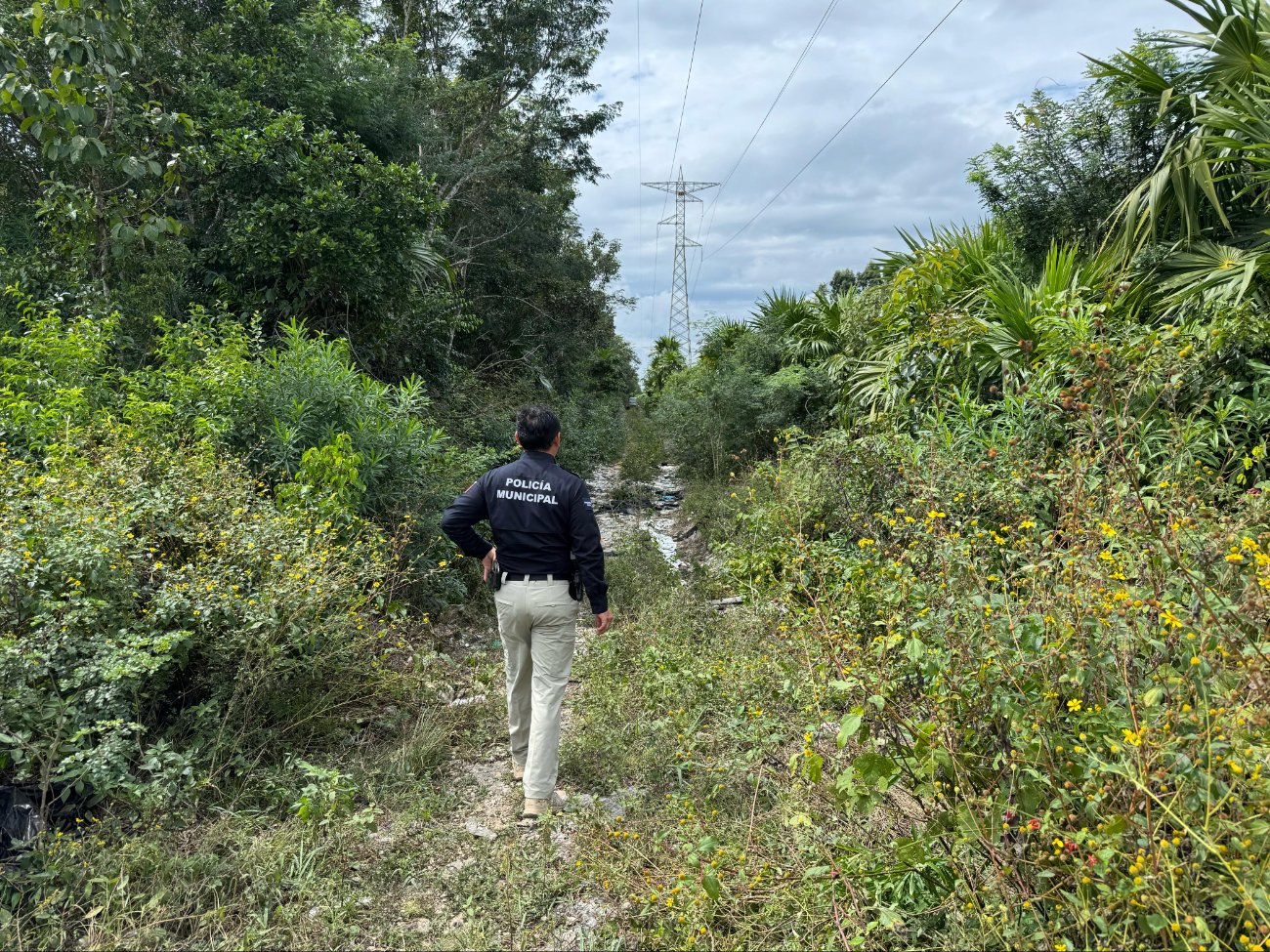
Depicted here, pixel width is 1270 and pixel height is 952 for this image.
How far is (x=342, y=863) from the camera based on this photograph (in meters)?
3.24

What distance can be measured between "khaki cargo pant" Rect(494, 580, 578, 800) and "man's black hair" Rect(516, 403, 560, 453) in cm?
71

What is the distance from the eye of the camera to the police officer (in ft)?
12.5

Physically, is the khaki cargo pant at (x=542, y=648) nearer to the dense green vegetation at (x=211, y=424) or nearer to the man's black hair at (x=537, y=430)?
the man's black hair at (x=537, y=430)

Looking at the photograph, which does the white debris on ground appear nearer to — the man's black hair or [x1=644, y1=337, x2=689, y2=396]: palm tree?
the man's black hair

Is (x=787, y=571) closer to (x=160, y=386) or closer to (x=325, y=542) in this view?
(x=325, y=542)

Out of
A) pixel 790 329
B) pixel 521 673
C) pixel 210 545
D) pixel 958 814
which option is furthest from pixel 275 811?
pixel 790 329

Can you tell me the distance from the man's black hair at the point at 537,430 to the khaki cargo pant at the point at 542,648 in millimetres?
711

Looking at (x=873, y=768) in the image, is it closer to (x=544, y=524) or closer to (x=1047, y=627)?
(x=1047, y=627)

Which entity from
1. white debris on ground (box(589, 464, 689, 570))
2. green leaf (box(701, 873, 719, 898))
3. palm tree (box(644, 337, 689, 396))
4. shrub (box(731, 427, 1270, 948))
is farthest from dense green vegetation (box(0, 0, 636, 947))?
palm tree (box(644, 337, 689, 396))

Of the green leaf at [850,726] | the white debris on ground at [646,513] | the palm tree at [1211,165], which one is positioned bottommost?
the white debris on ground at [646,513]

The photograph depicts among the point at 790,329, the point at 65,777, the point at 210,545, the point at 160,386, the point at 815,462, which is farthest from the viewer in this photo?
the point at 790,329

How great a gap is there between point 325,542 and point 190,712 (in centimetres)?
127

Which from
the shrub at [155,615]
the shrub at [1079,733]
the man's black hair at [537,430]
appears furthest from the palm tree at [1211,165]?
the shrub at [155,615]

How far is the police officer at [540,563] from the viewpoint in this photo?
3.82 meters
